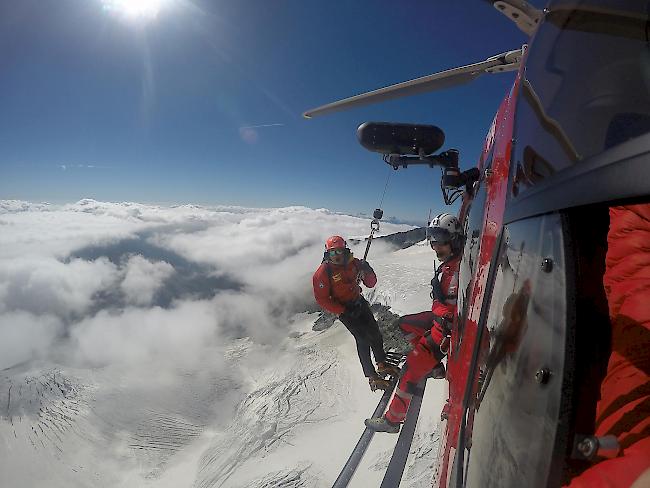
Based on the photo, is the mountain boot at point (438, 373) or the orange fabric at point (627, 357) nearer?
the orange fabric at point (627, 357)

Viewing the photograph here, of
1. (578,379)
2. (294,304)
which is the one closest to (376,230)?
(578,379)

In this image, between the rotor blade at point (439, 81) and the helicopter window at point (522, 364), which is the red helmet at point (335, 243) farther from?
the helicopter window at point (522, 364)

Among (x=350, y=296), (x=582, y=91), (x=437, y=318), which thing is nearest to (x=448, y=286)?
(x=437, y=318)

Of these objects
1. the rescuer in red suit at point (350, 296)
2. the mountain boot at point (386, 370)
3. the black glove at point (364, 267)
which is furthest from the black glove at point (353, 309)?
the mountain boot at point (386, 370)

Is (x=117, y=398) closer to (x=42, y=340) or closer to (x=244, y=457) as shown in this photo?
(x=244, y=457)

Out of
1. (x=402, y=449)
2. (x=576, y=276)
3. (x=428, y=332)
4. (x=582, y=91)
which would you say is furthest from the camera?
(x=428, y=332)

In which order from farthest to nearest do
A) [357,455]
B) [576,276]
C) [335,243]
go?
[335,243] < [357,455] < [576,276]

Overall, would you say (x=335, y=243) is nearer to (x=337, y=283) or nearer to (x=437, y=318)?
(x=337, y=283)
